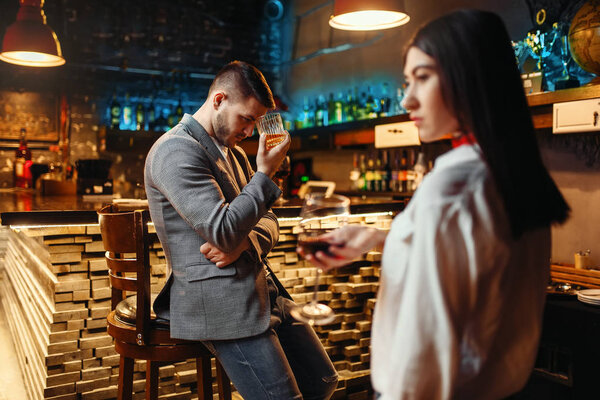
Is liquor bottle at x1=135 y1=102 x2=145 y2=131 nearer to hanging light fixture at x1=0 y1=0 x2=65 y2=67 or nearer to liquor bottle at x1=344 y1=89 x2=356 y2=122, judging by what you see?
hanging light fixture at x1=0 y1=0 x2=65 y2=67

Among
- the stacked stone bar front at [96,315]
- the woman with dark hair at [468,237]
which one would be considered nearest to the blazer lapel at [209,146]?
the stacked stone bar front at [96,315]

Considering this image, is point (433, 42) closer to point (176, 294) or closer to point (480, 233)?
point (480, 233)

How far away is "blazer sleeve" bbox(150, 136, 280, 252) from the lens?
1482 millimetres

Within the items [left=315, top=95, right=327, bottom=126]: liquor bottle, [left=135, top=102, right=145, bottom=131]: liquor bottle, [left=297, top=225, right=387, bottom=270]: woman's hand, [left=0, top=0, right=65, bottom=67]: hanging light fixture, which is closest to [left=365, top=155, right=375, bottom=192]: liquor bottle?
[left=315, top=95, right=327, bottom=126]: liquor bottle

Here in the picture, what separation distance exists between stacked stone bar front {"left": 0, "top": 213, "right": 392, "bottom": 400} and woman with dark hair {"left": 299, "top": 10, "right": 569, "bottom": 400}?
45.1 inches

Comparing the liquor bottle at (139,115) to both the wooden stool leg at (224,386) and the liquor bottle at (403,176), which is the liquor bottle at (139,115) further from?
the wooden stool leg at (224,386)

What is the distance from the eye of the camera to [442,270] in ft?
2.54

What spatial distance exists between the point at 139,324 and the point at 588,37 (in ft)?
7.66

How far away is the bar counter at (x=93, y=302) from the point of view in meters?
2.39

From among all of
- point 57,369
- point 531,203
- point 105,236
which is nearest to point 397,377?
point 531,203

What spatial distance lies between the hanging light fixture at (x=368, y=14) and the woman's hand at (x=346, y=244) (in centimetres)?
180

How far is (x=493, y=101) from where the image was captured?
848 mm

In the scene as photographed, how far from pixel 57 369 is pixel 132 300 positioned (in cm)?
80

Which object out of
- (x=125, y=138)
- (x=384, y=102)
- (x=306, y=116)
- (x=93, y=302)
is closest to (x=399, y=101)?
(x=384, y=102)
